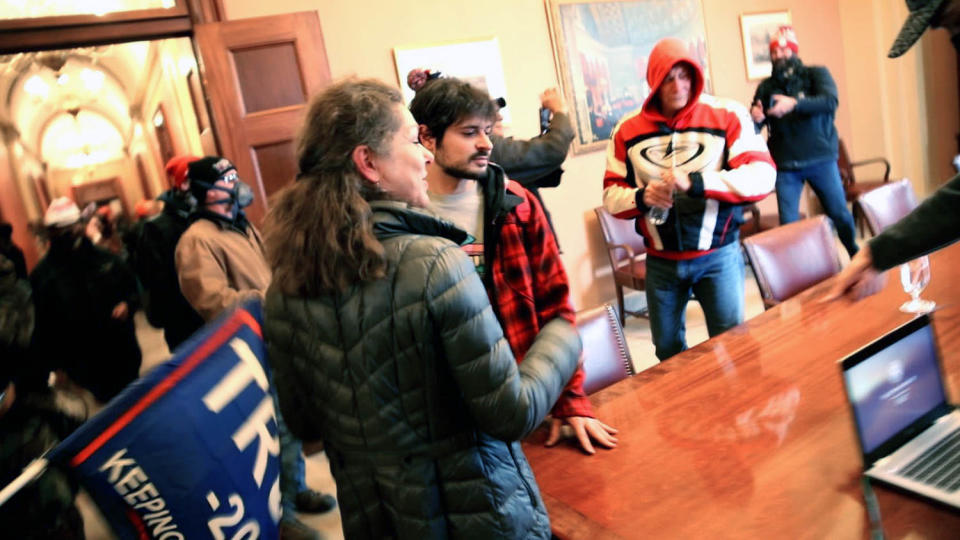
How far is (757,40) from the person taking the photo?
548 cm

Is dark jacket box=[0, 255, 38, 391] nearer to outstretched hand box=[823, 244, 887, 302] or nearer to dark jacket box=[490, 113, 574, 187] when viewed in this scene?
dark jacket box=[490, 113, 574, 187]

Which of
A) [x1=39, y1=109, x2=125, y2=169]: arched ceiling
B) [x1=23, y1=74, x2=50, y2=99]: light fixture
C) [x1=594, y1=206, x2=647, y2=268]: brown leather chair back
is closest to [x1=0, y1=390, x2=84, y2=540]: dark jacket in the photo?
[x1=594, y1=206, x2=647, y2=268]: brown leather chair back

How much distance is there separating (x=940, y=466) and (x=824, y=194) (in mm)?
3612

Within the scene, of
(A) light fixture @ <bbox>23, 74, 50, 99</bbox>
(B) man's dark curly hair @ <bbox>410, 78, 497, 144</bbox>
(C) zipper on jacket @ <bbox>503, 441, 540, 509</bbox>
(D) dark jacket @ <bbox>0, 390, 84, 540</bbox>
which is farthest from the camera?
(A) light fixture @ <bbox>23, 74, 50, 99</bbox>

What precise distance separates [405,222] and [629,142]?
1.56m

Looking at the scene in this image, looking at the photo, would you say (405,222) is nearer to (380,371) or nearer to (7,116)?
(380,371)

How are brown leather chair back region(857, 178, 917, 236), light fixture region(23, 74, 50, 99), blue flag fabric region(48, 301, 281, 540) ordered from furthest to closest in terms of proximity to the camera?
light fixture region(23, 74, 50, 99)
brown leather chair back region(857, 178, 917, 236)
blue flag fabric region(48, 301, 281, 540)

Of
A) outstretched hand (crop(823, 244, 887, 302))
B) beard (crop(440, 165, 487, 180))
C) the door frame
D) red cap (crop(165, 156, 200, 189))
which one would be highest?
the door frame

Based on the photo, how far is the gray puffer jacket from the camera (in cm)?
93

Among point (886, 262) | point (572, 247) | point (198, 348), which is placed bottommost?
point (572, 247)

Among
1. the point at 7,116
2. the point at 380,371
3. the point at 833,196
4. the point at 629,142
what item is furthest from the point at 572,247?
the point at 7,116

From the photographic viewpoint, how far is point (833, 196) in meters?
4.05

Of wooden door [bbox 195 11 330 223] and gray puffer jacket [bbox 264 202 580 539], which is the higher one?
wooden door [bbox 195 11 330 223]

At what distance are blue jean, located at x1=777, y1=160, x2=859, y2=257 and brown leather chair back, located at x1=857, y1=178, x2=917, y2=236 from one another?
4.23 feet
